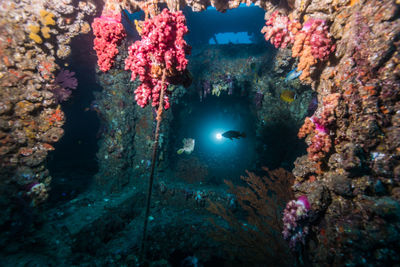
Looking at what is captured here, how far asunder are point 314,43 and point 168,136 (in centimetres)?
670

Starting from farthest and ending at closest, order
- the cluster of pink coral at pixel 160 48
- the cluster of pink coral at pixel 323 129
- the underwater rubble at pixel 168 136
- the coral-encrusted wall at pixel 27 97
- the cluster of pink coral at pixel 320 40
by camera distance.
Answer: the coral-encrusted wall at pixel 27 97 < the cluster of pink coral at pixel 320 40 < the cluster of pink coral at pixel 323 129 < the cluster of pink coral at pixel 160 48 < the underwater rubble at pixel 168 136

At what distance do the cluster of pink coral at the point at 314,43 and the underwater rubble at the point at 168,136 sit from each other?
0.08 feet

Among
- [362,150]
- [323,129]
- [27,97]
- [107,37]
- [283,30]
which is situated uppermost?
[283,30]

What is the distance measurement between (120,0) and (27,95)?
3.41m

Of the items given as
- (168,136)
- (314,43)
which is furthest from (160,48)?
(168,136)

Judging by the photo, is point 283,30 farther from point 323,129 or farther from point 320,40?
point 323,129

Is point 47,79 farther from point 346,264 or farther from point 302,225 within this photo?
point 346,264

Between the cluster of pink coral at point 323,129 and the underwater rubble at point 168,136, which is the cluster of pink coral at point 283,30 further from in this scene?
the cluster of pink coral at point 323,129

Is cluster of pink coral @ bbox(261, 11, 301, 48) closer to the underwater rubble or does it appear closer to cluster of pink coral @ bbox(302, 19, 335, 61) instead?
the underwater rubble

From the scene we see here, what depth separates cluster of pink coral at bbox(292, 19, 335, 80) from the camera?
3279 mm

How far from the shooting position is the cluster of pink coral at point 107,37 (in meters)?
3.32

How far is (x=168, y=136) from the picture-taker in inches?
333

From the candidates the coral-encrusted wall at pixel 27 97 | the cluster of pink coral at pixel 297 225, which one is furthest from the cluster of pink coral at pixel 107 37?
the cluster of pink coral at pixel 297 225

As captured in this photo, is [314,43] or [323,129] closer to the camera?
[323,129]
